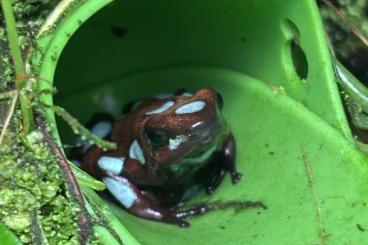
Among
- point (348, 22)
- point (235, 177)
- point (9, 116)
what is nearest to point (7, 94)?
point (9, 116)

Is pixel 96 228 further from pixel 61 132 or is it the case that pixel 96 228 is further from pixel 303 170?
pixel 61 132

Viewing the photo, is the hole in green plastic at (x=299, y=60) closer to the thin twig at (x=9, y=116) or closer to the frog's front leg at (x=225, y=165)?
the frog's front leg at (x=225, y=165)

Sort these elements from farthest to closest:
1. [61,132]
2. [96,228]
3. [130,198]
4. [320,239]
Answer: [61,132] < [130,198] < [320,239] < [96,228]

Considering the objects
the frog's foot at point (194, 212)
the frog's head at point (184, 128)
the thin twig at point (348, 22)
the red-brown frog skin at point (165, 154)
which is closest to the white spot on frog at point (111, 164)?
the red-brown frog skin at point (165, 154)

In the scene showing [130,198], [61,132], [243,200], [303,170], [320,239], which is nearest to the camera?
[320,239]

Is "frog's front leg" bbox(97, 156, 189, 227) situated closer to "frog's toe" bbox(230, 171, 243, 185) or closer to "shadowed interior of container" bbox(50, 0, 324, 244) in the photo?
"shadowed interior of container" bbox(50, 0, 324, 244)

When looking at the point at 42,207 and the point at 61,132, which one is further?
the point at 61,132

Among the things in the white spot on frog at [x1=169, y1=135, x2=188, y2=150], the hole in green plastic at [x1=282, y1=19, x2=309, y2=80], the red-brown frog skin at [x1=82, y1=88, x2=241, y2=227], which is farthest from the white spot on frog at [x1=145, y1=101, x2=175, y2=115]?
the hole in green plastic at [x1=282, y1=19, x2=309, y2=80]

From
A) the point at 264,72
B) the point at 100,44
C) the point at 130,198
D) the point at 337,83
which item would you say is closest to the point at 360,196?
the point at 337,83
